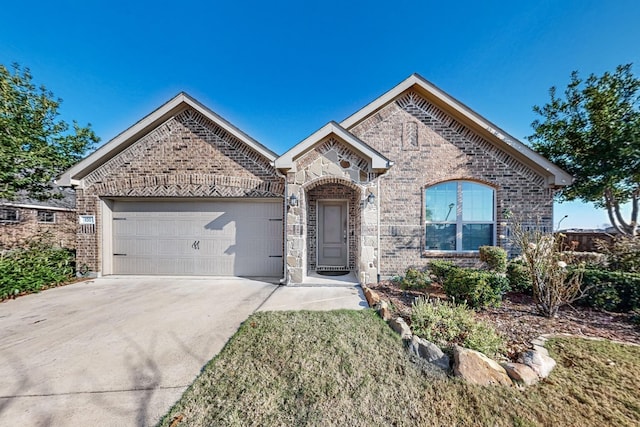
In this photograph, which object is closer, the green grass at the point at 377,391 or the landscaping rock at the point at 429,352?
the green grass at the point at 377,391

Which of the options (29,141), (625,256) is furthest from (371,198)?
(29,141)

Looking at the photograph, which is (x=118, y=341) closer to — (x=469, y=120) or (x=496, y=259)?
(x=496, y=259)

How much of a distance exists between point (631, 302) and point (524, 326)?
7.99ft

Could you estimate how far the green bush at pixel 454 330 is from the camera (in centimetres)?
281

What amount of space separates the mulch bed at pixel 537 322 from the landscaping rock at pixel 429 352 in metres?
0.76

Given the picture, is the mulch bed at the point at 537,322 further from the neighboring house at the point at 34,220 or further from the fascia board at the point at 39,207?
the fascia board at the point at 39,207

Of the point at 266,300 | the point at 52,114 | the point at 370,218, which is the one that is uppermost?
the point at 52,114

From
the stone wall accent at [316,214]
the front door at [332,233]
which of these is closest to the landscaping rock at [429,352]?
the stone wall accent at [316,214]

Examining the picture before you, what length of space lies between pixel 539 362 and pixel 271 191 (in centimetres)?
616

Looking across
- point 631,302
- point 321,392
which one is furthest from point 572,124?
point 321,392

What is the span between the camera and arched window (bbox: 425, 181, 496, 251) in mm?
6586

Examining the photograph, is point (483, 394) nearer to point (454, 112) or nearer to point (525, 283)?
point (525, 283)

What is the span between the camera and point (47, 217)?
1185cm

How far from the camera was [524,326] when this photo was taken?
3506 mm
